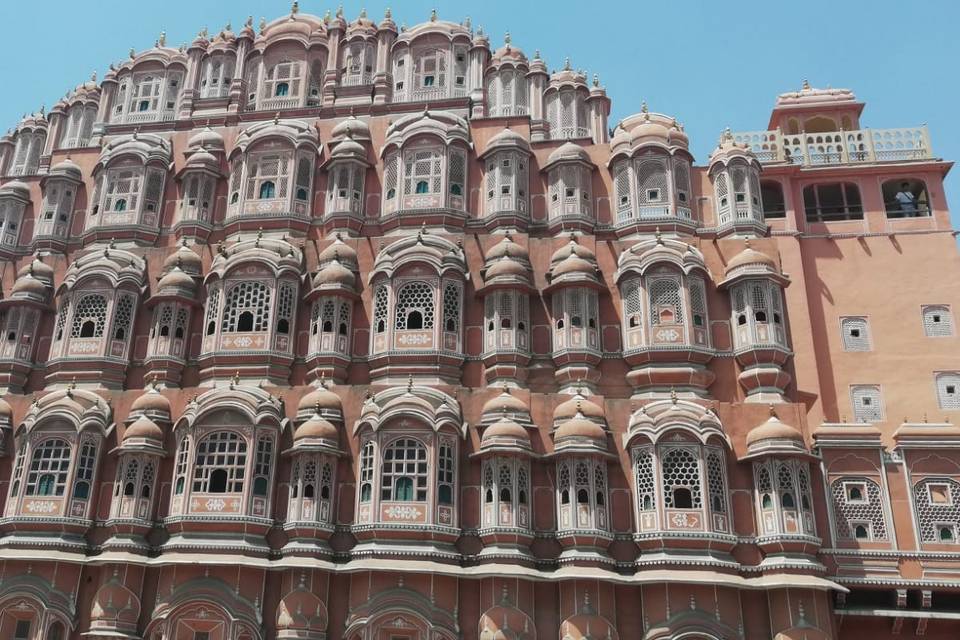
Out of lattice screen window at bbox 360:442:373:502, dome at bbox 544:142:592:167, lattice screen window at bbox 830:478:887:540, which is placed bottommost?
lattice screen window at bbox 830:478:887:540

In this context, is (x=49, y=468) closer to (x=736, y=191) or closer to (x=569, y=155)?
(x=569, y=155)

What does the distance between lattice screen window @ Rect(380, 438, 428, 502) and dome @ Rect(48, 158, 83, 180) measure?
→ 1695 centimetres

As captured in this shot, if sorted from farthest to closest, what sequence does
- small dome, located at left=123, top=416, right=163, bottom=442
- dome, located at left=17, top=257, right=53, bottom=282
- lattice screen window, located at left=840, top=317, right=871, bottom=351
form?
dome, located at left=17, top=257, right=53, bottom=282 < lattice screen window, located at left=840, top=317, right=871, bottom=351 < small dome, located at left=123, top=416, right=163, bottom=442

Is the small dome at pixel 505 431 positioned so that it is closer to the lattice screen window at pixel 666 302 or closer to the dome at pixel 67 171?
the lattice screen window at pixel 666 302

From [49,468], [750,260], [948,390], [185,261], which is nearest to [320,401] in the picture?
[185,261]

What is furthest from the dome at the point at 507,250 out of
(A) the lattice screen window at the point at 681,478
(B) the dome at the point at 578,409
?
(A) the lattice screen window at the point at 681,478

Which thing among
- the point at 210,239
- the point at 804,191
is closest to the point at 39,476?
the point at 210,239

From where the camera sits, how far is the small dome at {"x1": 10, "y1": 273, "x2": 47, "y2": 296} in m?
27.0

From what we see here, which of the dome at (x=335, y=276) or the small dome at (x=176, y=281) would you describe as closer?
the dome at (x=335, y=276)

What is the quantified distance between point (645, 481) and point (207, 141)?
1926cm

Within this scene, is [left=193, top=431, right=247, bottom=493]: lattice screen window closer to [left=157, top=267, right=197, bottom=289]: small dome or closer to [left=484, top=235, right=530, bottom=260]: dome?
[left=157, top=267, right=197, bottom=289]: small dome

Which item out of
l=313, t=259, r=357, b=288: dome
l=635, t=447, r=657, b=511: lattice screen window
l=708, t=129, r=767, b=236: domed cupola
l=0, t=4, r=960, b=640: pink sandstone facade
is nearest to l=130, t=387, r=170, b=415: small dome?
l=0, t=4, r=960, b=640: pink sandstone facade

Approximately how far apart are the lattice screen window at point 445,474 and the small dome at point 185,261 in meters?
10.6

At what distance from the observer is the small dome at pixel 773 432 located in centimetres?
2134
